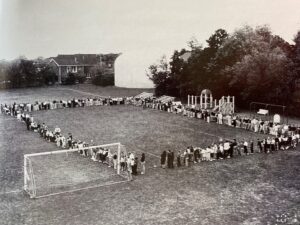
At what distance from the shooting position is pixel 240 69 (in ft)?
153

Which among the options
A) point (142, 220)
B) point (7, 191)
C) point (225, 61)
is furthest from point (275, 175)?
point (225, 61)

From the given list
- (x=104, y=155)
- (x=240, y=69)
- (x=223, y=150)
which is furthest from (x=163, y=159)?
(x=240, y=69)

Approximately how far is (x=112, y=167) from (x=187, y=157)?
171 inches

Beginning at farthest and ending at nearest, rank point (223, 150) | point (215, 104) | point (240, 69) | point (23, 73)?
point (23, 73)
point (215, 104)
point (240, 69)
point (223, 150)

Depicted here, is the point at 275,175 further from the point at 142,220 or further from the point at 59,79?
the point at 59,79

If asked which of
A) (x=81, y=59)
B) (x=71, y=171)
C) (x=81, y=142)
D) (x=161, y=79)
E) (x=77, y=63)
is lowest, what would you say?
(x=71, y=171)

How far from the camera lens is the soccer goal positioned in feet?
70.7

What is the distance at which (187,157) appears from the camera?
25.8 meters

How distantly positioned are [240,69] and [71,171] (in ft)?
88.9

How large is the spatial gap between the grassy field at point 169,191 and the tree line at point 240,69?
468 inches

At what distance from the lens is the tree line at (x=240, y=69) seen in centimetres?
4431

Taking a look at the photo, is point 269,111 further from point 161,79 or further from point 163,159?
point 163,159

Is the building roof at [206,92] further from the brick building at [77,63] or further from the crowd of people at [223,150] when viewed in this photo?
the brick building at [77,63]

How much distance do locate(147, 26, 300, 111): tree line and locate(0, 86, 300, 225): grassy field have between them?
11.9 meters
